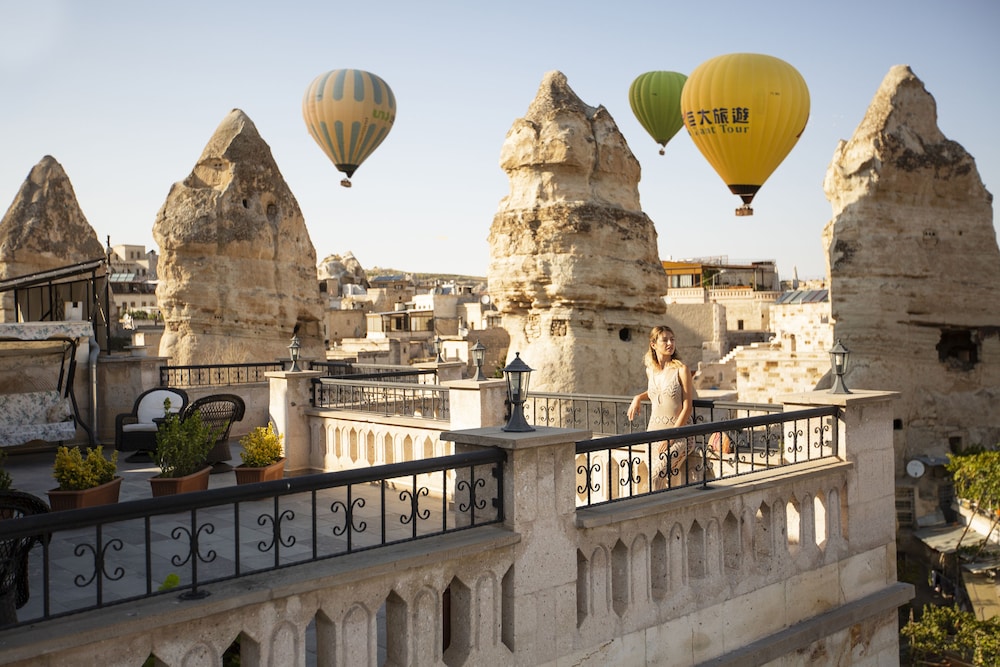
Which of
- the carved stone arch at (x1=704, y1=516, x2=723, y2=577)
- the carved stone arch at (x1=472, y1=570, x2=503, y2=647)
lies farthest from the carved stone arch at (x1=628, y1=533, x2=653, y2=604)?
the carved stone arch at (x1=472, y1=570, x2=503, y2=647)

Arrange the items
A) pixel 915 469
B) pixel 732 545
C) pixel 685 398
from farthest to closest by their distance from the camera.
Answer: pixel 915 469
pixel 685 398
pixel 732 545

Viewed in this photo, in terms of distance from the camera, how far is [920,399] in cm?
2806

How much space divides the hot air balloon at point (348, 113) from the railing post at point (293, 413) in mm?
17731

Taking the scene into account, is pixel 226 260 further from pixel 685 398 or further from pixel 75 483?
pixel 685 398

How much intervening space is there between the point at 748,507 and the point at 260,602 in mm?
3620

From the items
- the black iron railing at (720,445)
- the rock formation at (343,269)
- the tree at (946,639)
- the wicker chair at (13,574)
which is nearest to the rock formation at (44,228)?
the black iron railing at (720,445)

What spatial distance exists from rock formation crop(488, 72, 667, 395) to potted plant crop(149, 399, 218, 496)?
49.9 ft

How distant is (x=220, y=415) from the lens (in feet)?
35.1

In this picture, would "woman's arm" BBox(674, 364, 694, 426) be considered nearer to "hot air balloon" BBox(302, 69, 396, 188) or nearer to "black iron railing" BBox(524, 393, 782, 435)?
"black iron railing" BBox(524, 393, 782, 435)

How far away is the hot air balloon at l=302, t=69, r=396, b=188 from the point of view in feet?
89.0

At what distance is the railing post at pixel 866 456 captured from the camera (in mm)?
6832

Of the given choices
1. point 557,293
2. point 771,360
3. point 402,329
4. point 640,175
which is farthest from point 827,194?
point 402,329

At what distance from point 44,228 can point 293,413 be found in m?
22.3

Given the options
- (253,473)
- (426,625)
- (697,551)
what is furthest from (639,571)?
(253,473)
